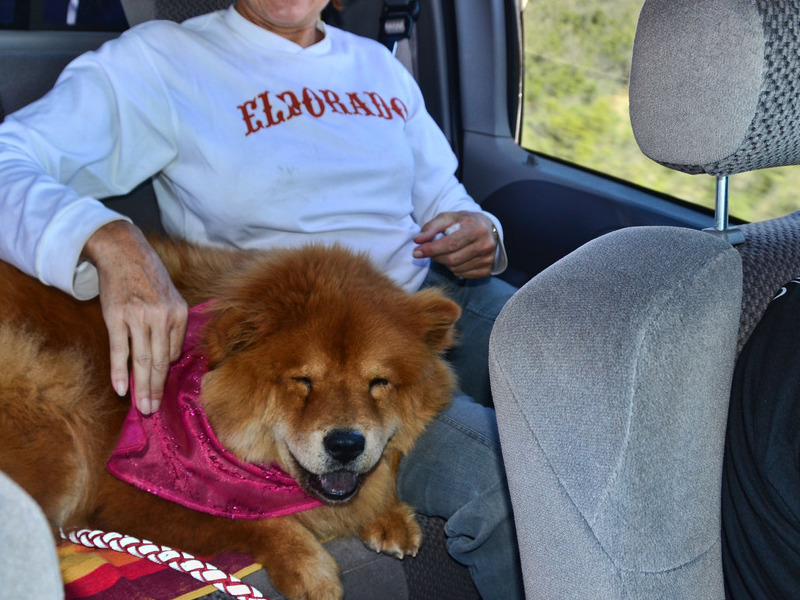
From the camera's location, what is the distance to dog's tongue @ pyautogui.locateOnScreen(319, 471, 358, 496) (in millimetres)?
2023

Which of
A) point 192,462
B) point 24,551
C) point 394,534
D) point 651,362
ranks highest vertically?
point 24,551

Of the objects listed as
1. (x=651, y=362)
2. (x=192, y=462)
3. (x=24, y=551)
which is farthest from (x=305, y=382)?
(x=24, y=551)

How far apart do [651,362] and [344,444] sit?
87 centimetres

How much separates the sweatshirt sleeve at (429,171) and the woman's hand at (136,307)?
1.22 m

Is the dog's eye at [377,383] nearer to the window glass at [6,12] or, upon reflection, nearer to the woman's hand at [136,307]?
the woman's hand at [136,307]

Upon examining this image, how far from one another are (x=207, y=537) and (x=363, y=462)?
414 millimetres

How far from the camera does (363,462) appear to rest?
200 cm

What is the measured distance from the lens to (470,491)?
2.01 metres

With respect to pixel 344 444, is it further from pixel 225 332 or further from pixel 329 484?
pixel 225 332

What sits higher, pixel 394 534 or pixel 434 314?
pixel 434 314

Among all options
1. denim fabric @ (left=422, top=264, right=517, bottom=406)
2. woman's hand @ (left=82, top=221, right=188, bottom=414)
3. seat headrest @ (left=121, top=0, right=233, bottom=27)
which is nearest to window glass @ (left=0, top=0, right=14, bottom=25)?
seat headrest @ (left=121, top=0, right=233, bottom=27)

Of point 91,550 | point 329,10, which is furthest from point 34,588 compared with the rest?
point 329,10

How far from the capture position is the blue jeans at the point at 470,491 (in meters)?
1.98

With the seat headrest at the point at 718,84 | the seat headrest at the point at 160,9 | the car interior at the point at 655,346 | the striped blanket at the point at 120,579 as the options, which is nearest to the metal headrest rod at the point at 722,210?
the car interior at the point at 655,346
